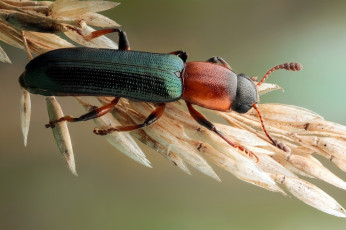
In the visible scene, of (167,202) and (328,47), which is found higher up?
(328,47)

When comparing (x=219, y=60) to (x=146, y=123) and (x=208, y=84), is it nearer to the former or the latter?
(x=208, y=84)

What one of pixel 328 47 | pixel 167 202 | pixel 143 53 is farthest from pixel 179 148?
pixel 328 47

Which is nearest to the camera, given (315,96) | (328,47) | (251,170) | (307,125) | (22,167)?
(251,170)

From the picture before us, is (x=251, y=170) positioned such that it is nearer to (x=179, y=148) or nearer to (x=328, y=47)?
(x=179, y=148)

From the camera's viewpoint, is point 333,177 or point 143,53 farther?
point 143,53

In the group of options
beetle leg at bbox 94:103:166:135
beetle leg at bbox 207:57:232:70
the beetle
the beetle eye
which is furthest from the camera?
beetle leg at bbox 207:57:232:70

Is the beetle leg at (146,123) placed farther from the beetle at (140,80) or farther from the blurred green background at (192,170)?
the blurred green background at (192,170)

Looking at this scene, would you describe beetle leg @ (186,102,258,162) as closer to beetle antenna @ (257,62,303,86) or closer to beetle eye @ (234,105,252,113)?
beetle eye @ (234,105,252,113)

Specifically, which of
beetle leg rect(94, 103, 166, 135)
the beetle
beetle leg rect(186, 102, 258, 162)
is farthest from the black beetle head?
beetle leg rect(94, 103, 166, 135)
